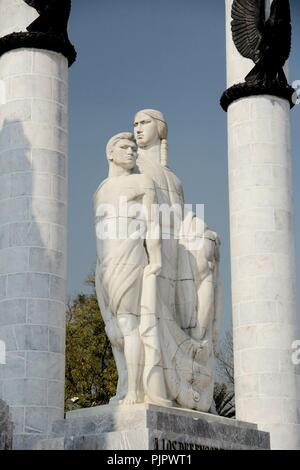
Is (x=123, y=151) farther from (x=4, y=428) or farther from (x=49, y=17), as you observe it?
(x=49, y=17)

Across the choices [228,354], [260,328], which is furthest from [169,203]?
[228,354]

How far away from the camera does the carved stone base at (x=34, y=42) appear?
15.6 meters

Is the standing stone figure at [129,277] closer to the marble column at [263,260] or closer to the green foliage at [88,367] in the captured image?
the marble column at [263,260]

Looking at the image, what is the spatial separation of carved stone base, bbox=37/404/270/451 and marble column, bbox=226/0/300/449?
517cm

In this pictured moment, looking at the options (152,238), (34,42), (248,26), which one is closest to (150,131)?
(152,238)

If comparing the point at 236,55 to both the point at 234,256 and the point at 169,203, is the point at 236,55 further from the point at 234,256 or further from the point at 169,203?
the point at 169,203

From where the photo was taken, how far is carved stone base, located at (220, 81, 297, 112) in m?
17.7

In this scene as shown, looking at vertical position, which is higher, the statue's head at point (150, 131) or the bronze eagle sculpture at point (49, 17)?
the bronze eagle sculpture at point (49, 17)

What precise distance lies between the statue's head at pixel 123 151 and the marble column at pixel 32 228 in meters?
3.53

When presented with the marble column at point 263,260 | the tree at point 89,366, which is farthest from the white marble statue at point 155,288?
the tree at point 89,366

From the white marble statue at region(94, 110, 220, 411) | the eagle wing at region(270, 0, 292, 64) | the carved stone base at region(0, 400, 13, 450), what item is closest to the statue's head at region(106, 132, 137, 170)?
the white marble statue at region(94, 110, 220, 411)

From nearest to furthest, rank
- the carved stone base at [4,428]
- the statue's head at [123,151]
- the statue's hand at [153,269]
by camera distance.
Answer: the carved stone base at [4,428] < the statue's hand at [153,269] < the statue's head at [123,151]

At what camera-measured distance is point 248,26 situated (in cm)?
1794

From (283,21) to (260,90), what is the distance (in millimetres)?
1210
